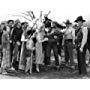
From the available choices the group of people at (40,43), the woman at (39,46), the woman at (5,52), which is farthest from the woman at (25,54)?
the woman at (5,52)

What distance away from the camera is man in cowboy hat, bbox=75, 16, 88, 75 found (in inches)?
310

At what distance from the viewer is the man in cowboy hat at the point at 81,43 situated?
7.87 meters

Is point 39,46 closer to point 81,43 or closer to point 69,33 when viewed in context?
point 69,33

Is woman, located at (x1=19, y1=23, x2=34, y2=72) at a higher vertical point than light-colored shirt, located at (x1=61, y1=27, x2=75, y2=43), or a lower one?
lower

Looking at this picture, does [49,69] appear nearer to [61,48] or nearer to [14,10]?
[61,48]

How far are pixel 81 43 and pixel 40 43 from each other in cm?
113

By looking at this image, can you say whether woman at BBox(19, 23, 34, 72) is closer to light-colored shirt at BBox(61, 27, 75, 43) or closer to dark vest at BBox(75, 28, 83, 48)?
light-colored shirt at BBox(61, 27, 75, 43)

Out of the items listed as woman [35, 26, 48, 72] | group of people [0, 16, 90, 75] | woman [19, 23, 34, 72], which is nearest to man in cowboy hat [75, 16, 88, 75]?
group of people [0, 16, 90, 75]

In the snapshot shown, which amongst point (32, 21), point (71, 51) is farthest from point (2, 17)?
point (71, 51)

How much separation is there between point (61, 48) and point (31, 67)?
0.99m

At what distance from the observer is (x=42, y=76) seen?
807 cm

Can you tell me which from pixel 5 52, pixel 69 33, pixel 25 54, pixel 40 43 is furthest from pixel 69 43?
pixel 5 52

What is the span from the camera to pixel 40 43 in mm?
8102
